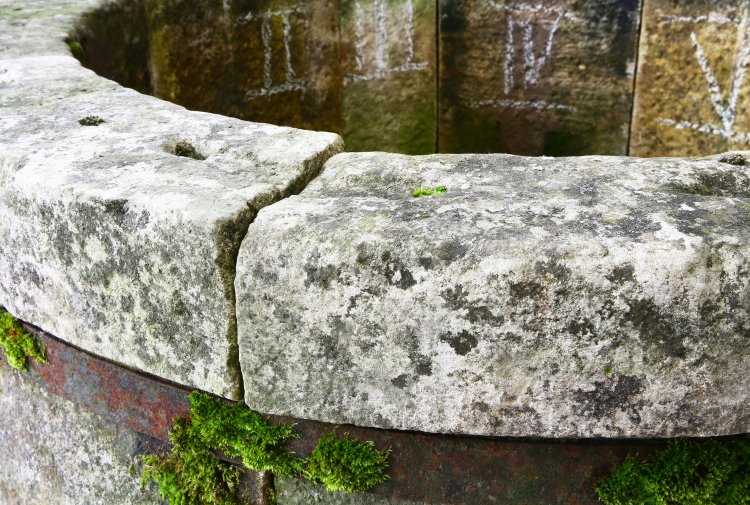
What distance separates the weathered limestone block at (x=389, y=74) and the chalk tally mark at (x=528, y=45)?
0.42 meters

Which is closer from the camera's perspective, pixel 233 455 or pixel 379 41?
pixel 233 455

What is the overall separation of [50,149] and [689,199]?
1.44 meters

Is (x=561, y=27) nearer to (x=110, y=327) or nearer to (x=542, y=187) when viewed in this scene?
(x=542, y=187)

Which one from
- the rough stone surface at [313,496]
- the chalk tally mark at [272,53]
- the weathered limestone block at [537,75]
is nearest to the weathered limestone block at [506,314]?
the rough stone surface at [313,496]

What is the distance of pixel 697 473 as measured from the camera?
1.71 meters

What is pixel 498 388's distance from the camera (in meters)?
1.61

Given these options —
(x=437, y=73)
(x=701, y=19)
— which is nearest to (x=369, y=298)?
(x=701, y=19)

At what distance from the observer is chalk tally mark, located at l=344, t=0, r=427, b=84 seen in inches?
189

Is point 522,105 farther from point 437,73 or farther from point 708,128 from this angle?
point 708,128

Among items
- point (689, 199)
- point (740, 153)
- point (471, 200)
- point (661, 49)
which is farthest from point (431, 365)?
point (661, 49)

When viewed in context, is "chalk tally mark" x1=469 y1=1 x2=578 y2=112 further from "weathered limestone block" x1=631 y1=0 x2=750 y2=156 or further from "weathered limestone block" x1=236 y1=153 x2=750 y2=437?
"weathered limestone block" x1=236 y1=153 x2=750 y2=437

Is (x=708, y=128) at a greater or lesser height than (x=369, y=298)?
lesser

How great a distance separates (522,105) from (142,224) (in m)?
3.52

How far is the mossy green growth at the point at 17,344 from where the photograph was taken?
2131 mm
